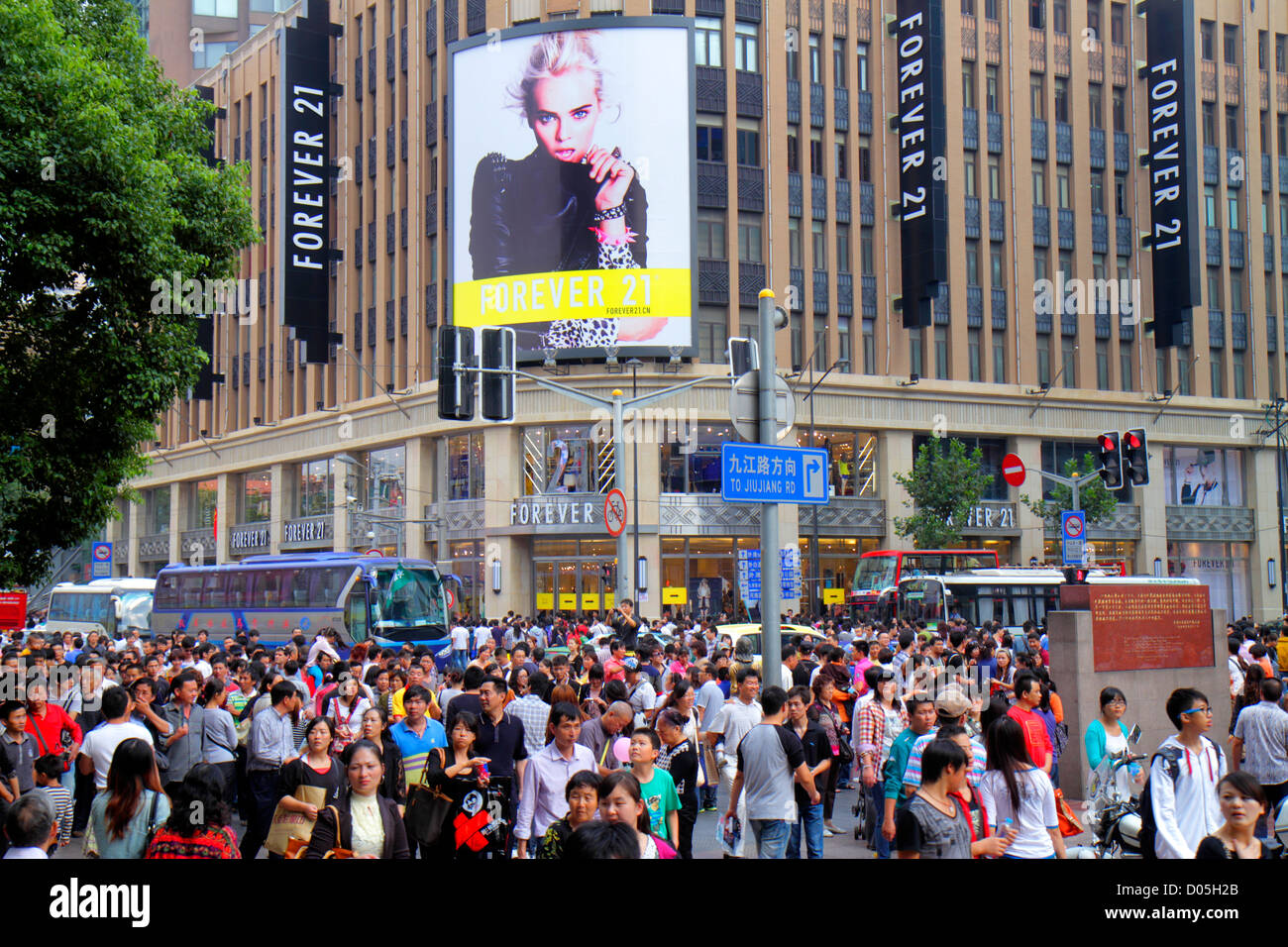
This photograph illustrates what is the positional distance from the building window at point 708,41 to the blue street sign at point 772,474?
1471 inches

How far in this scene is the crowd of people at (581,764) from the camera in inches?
233

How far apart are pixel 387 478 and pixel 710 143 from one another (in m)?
19.5

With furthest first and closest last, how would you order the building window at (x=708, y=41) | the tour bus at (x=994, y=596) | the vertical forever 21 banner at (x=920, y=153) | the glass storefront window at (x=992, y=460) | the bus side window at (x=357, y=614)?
the glass storefront window at (x=992, y=460) → the building window at (x=708, y=41) → the vertical forever 21 banner at (x=920, y=153) → the tour bus at (x=994, y=596) → the bus side window at (x=357, y=614)

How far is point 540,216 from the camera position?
139 feet

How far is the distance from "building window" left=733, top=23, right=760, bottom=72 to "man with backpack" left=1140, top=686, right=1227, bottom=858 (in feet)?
138

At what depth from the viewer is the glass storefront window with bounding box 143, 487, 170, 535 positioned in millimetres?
67062

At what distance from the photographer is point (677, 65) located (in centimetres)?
4291

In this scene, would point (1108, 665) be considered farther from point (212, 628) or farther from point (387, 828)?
point (212, 628)

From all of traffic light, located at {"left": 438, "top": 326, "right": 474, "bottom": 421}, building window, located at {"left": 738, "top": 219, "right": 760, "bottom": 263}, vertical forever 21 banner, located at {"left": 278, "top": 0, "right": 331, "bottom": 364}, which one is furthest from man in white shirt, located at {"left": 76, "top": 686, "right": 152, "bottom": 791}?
vertical forever 21 banner, located at {"left": 278, "top": 0, "right": 331, "bottom": 364}

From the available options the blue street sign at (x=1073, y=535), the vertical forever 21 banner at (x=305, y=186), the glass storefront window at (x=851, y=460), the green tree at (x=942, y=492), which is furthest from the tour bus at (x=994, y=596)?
the vertical forever 21 banner at (x=305, y=186)

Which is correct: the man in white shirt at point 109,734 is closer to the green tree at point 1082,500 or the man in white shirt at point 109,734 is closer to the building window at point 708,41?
the green tree at point 1082,500

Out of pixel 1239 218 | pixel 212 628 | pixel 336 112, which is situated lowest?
pixel 212 628

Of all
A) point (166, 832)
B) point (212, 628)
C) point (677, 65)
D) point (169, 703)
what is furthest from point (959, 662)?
point (677, 65)
